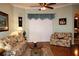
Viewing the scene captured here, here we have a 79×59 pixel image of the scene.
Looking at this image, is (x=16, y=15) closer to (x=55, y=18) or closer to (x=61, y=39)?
(x=55, y=18)

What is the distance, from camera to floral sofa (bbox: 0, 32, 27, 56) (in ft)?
7.41

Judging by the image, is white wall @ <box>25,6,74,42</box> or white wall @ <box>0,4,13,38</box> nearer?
white wall @ <box>0,4,13,38</box>

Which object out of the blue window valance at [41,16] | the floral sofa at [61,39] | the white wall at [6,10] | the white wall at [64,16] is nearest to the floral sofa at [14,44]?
the white wall at [6,10]

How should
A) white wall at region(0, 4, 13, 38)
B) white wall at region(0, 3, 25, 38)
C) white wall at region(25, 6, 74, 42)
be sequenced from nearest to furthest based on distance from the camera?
1. white wall at region(0, 4, 13, 38)
2. white wall at region(0, 3, 25, 38)
3. white wall at region(25, 6, 74, 42)

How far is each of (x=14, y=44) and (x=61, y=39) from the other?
36.0 inches

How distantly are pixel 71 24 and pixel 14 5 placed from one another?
1.02 metres

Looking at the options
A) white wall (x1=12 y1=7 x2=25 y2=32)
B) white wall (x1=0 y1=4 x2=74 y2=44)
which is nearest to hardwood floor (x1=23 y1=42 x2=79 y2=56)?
white wall (x1=0 y1=4 x2=74 y2=44)

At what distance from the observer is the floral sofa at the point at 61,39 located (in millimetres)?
2513

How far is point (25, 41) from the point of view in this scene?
250 cm

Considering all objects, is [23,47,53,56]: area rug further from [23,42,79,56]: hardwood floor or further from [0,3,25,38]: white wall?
[0,3,25,38]: white wall

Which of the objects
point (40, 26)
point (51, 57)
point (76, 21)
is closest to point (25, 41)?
point (40, 26)

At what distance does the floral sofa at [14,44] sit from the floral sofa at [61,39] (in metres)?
0.51

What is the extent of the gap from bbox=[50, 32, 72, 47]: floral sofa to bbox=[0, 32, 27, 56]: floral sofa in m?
0.51

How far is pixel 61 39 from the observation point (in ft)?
9.02
